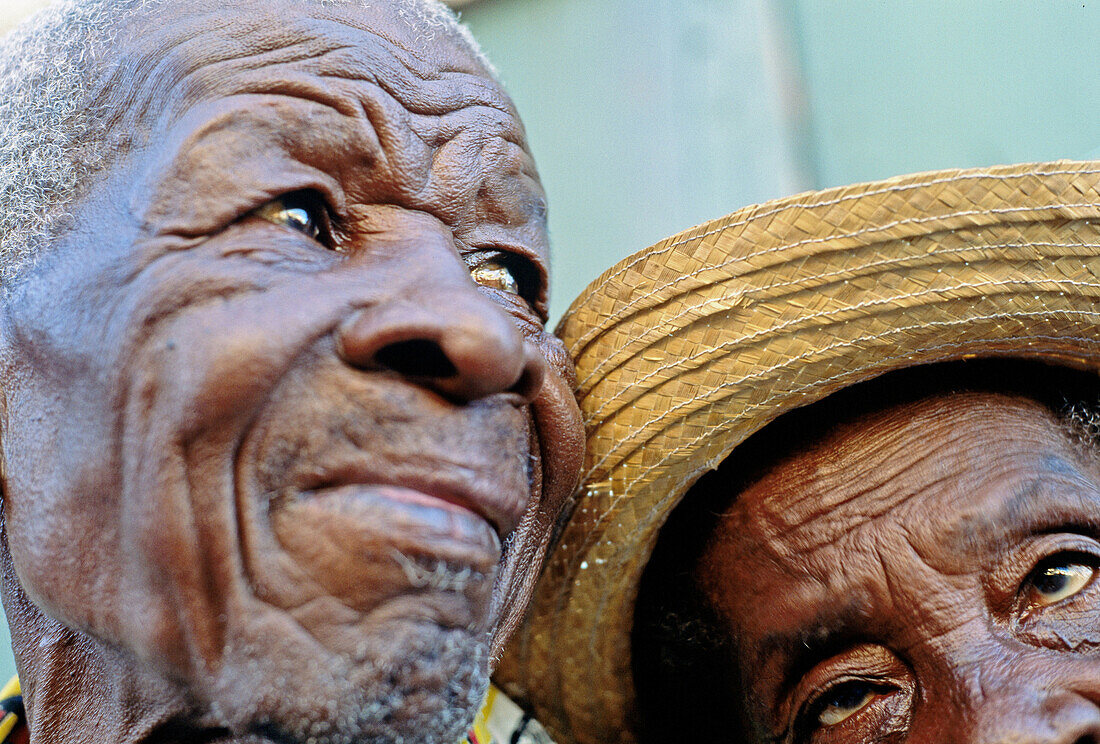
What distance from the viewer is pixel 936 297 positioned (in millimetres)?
1352

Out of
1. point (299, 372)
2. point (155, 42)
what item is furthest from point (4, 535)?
point (155, 42)

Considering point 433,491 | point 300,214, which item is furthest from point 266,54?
point 433,491

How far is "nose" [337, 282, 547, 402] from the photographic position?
1036mm

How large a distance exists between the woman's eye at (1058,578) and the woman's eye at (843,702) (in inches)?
10.9

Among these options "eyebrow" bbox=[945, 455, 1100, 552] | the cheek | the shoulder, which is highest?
"eyebrow" bbox=[945, 455, 1100, 552]

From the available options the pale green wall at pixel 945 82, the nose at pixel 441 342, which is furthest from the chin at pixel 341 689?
the pale green wall at pixel 945 82

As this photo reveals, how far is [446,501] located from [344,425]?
0.48 feet

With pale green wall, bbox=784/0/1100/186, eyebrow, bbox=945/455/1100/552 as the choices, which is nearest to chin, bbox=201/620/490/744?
eyebrow, bbox=945/455/1100/552

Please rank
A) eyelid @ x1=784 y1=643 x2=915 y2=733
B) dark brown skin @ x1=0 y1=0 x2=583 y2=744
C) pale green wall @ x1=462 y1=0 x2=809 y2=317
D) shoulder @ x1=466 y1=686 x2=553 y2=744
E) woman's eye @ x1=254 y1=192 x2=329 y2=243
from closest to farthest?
dark brown skin @ x1=0 y1=0 x2=583 y2=744
woman's eye @ x1=254 y1=192 x2=329 y2=243
eyelid @ x1=784 y1=643 x2=915 y2=733
shoulder @ x1=466 y1=686 x2=553 y2=744
pale green wall @ x1=462 y1=0 x2=809 y2=317

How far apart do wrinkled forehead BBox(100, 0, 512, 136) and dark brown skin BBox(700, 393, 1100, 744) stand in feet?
2.83

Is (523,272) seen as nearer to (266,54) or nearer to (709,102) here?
(266,54)

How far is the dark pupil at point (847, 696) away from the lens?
1430mm

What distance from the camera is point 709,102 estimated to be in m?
3.16

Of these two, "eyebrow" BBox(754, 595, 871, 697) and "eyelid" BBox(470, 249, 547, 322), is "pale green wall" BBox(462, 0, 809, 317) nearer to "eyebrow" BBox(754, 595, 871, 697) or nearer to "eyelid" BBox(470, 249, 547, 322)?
"eyelid" BBox(470, 249, 547, 322)
